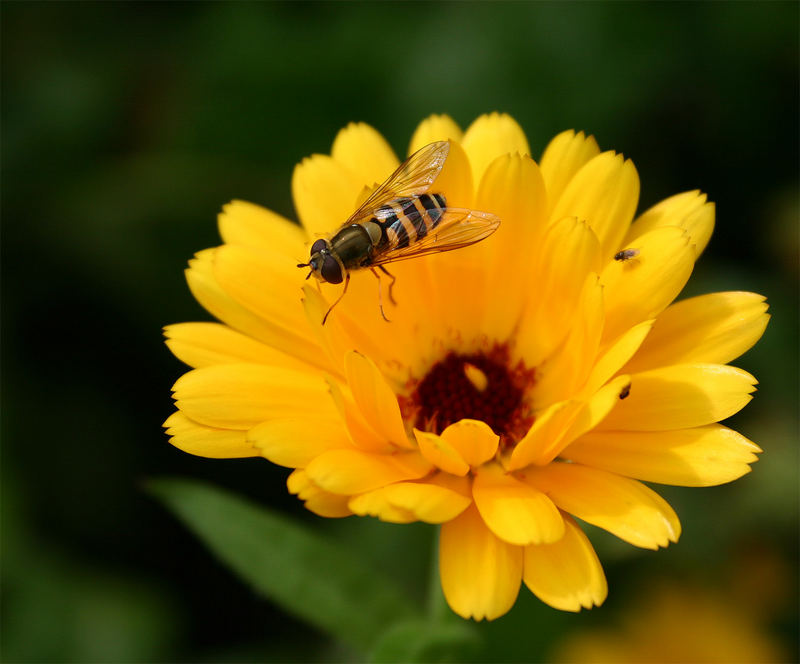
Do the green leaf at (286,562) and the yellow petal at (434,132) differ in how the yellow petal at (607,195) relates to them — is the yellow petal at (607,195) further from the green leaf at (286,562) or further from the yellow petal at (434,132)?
the green leaf at (286,562)

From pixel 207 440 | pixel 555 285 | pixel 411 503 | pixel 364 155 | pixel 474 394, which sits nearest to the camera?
pixel 411 503

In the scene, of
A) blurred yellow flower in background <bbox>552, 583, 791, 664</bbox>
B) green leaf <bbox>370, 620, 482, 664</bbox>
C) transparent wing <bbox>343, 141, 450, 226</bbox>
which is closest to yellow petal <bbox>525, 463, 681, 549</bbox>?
green leaf <bbox>370, 620, 482, 664</bbox>

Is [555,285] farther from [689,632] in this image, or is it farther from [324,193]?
[689,632]

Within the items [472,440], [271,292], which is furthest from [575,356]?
[271,292]

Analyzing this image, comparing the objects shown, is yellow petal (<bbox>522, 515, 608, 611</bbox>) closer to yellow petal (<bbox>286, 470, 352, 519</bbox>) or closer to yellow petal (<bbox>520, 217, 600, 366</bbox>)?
yellow petal (<bbox>286, 470, 352, 519</bbox>)

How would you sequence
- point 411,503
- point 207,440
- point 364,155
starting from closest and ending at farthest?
1. point 411,503
2. point 207,440
3. point 364,155

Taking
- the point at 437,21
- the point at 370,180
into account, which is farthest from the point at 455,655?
the point at 437,21
